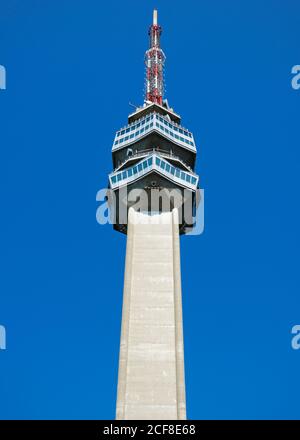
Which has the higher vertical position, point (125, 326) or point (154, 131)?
point (154, 131)

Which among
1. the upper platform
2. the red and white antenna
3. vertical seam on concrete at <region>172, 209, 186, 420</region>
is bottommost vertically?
vertical seam on concrete at <region>172, 209, 186, 420</region>

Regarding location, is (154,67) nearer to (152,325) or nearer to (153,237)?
(153,237)

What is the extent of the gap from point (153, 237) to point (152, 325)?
10156mm

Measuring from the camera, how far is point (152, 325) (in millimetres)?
60500

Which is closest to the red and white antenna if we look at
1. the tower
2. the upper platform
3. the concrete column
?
the tower

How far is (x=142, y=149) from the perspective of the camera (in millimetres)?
78438

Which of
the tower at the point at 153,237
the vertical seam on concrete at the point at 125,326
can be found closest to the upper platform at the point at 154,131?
the tower at the point at 153,237

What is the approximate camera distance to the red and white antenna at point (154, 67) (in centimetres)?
8562

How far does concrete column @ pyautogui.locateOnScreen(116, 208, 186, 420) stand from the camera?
55.8m

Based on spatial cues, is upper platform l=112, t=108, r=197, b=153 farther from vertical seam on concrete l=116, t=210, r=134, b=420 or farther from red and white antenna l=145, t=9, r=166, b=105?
vertical seam on concrete l=116, t=210, r=134, b=420

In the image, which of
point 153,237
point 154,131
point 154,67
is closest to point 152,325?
point 153,237

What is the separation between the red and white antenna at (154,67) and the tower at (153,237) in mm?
117

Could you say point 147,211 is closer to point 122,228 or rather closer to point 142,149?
point 122,228

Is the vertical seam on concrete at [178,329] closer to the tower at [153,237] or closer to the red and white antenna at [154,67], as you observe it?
the tower at [153,237]
